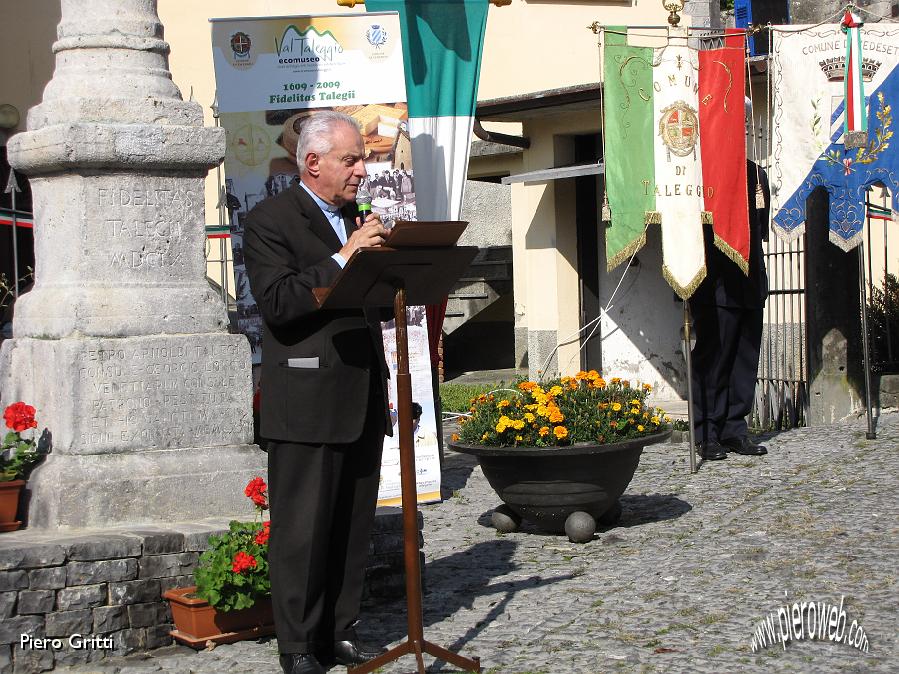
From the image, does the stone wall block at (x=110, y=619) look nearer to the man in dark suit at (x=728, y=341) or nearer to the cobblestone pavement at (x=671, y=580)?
the cobblestone pavement at (x=671, y=580)

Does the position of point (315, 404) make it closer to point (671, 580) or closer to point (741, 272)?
point (671, 580)

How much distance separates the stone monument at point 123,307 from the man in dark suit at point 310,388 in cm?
99

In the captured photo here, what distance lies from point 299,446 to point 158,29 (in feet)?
7.72

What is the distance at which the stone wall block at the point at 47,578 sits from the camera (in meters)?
4.93

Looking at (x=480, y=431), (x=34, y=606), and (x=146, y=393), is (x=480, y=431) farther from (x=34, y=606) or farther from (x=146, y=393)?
(x=34, y=606)

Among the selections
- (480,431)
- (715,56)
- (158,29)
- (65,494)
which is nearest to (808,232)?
(715,56)

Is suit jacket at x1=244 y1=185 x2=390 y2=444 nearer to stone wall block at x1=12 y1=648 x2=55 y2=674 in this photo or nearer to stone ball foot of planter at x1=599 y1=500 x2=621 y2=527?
stone wall block at x1=12 y1=648 x2=55 y2=674

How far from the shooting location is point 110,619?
16.6 feet

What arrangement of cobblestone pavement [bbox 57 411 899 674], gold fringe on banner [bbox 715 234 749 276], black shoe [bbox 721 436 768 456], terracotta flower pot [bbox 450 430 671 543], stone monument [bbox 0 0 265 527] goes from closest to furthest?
cobblestone pavement [bbox 57 411 899 674] → stone monument [bbox 0 0 265 527] → terracotta flower pot [bbox 450 430 671 543] → gold fringe on banner [bbox 715 234 749 276] → black shoe [bbox 721 436 768 456]

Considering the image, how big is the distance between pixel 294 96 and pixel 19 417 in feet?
9.72

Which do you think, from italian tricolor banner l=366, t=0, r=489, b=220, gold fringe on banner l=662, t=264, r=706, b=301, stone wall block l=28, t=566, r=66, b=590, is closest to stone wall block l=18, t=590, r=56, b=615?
stone wall block l=28, t=566, r=66, b=590

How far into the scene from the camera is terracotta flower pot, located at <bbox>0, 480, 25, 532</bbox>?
5375mm

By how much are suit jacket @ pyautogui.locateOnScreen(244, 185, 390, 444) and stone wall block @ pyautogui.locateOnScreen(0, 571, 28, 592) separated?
110 centimetres

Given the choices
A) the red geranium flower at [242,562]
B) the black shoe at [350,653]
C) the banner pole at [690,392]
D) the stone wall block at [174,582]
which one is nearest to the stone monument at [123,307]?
the stone wall block at [174,582]
